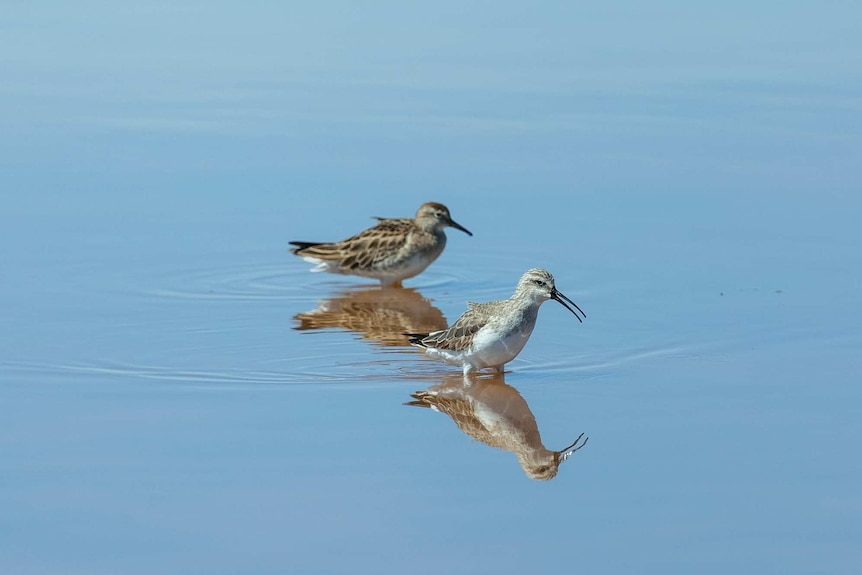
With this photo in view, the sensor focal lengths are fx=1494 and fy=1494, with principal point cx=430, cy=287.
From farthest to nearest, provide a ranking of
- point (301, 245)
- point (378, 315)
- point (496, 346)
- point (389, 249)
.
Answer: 1. point (389, 249)
2. point (301, 245)
3. point (378, 315)
4. point (496, 346)

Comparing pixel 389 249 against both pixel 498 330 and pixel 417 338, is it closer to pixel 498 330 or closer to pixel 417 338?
pixel 417 338

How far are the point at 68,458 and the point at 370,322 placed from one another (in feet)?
16.4

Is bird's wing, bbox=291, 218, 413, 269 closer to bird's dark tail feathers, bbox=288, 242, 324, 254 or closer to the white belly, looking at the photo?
bird's dark tail feathers, bbox=288, 242, 324, 254

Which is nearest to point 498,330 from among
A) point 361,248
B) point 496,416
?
point 496,416

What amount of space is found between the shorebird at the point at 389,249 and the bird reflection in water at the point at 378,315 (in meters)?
0.26

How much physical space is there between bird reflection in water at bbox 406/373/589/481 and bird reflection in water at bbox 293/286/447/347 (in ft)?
4.87

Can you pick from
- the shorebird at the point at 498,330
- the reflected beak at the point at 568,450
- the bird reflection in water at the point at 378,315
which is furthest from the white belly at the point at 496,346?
the reflected beak at the point at 568,450

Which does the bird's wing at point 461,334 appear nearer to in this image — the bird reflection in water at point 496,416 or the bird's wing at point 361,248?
the bird reflection in water at point 496,416

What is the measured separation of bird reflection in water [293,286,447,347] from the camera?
42.6 feet

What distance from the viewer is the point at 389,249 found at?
1495 centimetres

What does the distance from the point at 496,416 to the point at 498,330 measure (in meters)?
0.88

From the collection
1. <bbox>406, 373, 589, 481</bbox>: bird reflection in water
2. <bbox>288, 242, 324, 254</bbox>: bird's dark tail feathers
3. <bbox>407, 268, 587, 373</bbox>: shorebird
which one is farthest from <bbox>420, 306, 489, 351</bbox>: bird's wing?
<bbox>288, 242, 324, 254</bbox>: bird's dark tail feathers

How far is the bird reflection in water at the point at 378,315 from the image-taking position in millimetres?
12984

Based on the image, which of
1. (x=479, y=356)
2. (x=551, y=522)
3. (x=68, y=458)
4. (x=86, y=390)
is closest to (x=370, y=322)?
(x=479, y=356)
